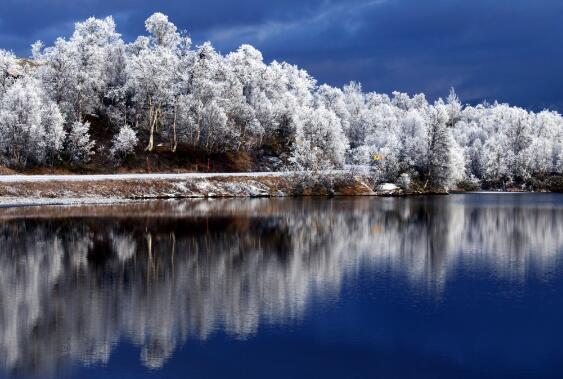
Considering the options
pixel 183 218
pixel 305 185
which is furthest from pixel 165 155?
pixel 183 218

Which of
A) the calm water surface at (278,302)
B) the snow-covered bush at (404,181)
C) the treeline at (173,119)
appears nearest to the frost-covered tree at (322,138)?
the treeline at (173,119)

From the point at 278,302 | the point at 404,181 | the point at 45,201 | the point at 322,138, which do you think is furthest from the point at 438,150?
the point at 278,302

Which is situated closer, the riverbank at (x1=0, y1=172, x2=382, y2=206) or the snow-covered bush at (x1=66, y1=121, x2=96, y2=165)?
the riverbank at (x1=0, y1=172, x2=382, y2=206)

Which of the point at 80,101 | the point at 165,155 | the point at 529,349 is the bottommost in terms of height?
the point at 529,349

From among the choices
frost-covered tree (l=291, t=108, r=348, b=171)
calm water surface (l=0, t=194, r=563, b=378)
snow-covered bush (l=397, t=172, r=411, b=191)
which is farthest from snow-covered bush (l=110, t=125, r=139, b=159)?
calm water surface (l=0, t=194, r=563, b=378)

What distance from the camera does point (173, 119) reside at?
380 feet

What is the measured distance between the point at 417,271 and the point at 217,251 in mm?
13203

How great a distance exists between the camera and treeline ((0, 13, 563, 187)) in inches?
3797

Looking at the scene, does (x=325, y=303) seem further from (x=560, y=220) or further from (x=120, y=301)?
(x=560, y=220)

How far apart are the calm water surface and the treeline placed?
48.1 meters

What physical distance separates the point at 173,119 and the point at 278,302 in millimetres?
93884

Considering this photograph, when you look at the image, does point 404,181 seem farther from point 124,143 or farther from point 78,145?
point 78,145

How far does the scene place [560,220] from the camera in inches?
2408

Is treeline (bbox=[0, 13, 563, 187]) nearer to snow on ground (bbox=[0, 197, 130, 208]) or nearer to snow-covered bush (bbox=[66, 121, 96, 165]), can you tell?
snow-covered bush (bbox=[66, 121, 96, 165])
